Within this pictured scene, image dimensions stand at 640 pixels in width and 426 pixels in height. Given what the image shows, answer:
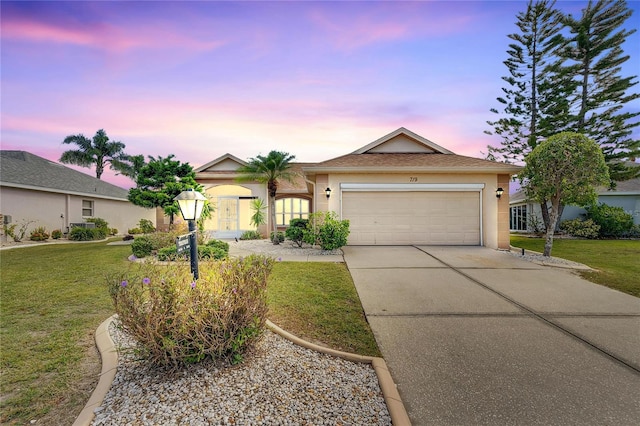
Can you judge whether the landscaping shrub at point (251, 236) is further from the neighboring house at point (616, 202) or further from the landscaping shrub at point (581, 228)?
the landscaping shrub at point (581, 228)

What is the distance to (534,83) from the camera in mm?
18328

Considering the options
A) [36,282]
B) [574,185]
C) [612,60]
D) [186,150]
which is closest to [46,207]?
[186,150]

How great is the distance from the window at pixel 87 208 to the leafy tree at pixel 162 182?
707 centimetres

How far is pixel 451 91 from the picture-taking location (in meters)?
10.6

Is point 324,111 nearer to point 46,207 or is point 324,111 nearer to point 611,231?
point 46,207

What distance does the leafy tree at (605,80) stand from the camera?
54.7 ft

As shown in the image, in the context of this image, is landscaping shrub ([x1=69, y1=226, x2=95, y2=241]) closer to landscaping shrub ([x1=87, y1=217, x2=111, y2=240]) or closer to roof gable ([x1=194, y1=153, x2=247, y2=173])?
landscaping shrub ([x1=87, y1=217, x2=111, y2=240])

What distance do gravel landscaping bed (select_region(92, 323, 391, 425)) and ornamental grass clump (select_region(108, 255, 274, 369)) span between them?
17 centimetres

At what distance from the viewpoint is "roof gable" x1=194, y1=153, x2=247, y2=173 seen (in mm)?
15891

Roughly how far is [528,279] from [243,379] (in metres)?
6.85

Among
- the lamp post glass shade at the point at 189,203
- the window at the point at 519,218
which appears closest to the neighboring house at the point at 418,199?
the lamp post glass shade at the point at 189,203

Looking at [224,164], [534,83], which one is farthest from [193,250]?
[534,83]

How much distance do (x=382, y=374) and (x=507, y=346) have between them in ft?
5.94

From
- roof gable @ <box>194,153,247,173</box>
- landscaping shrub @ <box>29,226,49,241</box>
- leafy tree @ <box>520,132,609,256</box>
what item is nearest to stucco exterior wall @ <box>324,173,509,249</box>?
leafy tree @ <box>520,132,609,256</box>
